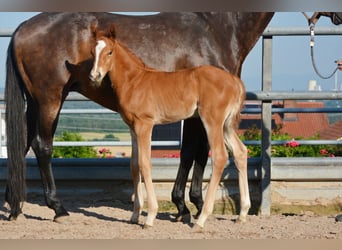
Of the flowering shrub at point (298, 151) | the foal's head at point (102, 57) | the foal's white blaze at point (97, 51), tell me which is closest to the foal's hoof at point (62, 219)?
the foal's head at point (102, 57)

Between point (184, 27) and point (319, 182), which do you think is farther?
point (319, 182)

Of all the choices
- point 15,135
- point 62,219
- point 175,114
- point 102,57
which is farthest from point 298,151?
point 15,135

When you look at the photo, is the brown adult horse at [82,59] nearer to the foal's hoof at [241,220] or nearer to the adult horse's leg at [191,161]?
the adult horse's leg at [191,161]

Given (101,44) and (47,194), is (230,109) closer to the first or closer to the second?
(101,44)

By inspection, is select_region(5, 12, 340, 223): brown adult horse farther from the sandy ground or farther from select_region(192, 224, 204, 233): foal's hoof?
select_region(192, 224, 204, 233): foal's hoof

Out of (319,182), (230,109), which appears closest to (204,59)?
(230,109)

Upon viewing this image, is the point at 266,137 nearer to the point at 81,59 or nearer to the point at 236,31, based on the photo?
the point at 236,31

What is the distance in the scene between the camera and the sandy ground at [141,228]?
5250 millimetres

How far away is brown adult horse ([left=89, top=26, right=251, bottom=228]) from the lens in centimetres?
539

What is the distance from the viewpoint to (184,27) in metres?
6.24

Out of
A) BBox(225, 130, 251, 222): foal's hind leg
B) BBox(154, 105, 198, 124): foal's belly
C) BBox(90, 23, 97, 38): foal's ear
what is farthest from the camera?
BBox(225, 130, 251, 222): foal's hind leg

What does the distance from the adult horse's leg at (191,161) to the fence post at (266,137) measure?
2.44 ft

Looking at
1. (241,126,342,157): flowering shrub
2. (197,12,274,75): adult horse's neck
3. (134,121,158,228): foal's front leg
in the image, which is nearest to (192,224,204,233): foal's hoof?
(134,121,158,228): foal's front leg

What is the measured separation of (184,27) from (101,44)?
3.79 ft
